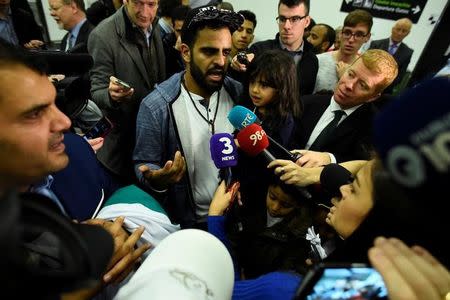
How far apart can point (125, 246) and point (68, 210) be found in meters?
0.34

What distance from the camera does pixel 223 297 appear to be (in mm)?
475

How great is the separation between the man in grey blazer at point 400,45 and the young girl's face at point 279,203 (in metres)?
4.12

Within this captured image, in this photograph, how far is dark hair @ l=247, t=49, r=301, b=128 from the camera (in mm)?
1614

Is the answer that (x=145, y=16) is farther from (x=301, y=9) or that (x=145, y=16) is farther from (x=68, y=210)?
(x=68, y=210)

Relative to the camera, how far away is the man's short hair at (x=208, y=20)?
4.45 ft

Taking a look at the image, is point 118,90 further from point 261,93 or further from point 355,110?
point 355,110

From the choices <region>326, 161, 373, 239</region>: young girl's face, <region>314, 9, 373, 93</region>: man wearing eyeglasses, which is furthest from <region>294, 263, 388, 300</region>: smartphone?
<region>314, 9, 373, 93</region>: man wearing eyeglasses

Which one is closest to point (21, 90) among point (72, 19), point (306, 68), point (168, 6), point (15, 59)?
point (15, 59)

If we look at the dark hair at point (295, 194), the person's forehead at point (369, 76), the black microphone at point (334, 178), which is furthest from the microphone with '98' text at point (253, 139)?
the person's forehead at point (369, 76)

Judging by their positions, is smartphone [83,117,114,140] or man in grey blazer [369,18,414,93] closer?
smartphone [83,117,114,140]

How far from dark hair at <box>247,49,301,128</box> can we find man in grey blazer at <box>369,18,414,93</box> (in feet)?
12.2

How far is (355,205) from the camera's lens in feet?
2.39

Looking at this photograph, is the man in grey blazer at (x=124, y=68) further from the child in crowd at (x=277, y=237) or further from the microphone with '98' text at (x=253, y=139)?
the child in crowd at (x=277, y=237)

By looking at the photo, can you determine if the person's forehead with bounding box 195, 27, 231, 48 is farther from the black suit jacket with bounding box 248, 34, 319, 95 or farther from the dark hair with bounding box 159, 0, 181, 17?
the dark hair with bounding box 159, 0, 181, 17
